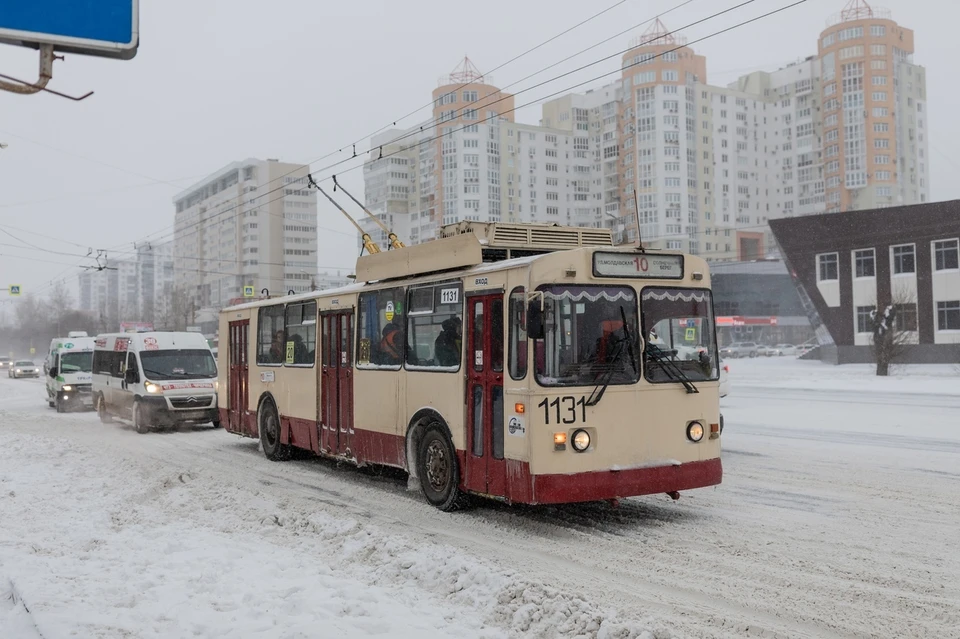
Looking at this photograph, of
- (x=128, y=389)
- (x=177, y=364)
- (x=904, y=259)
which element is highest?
(x=904, y=259)

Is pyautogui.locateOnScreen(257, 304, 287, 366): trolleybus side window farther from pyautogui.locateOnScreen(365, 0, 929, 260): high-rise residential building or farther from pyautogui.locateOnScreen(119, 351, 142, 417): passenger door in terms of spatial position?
pyautogui.locateOnScreen(365, 0, 929, 260): high-rise residential building

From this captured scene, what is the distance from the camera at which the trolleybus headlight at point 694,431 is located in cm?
873

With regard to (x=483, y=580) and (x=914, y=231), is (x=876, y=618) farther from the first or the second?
(x=914, y=231)

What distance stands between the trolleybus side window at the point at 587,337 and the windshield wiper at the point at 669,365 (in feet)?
0.61

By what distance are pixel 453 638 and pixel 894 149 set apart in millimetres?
110766

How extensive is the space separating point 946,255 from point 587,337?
1801 inches

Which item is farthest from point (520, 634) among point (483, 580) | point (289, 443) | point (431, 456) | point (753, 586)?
point (289, 443)

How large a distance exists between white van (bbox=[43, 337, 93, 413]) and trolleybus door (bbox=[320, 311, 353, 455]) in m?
18.4

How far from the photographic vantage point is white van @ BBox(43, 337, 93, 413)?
94.8 ft

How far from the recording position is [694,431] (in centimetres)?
877

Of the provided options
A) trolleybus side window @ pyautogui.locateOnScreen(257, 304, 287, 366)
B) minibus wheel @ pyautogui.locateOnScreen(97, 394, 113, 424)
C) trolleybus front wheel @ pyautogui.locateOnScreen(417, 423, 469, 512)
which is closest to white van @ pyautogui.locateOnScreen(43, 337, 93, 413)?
minibus wheel @ pyautogui.locateOnScreen(97, 394, 113, 424)

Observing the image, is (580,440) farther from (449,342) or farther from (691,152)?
(691,152)

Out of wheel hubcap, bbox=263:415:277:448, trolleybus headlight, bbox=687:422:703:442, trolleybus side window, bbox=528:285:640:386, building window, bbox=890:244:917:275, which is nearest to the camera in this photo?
trolleybus side window, bbox=528:285:640:386

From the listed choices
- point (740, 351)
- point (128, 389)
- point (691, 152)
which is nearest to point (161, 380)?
point (128, 389)
